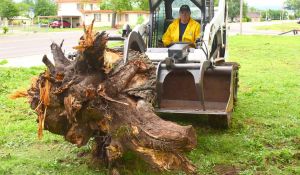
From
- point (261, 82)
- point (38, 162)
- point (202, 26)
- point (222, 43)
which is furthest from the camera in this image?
point (261, 82)

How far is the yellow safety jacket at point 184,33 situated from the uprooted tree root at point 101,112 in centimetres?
314

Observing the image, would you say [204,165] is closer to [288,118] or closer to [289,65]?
[288,118]

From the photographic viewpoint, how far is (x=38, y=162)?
6230mm

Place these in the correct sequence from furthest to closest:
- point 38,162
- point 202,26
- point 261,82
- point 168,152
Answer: point 261,82
point 202,26
point 38,162
point 168,152

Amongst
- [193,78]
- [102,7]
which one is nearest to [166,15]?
[193,78]

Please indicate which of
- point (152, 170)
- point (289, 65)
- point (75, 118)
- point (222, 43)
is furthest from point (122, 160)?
point (289, 65)

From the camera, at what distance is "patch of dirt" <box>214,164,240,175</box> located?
6016 millimetres

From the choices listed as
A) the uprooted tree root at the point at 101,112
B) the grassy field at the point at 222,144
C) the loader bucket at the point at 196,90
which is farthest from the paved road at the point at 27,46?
the uprooted tree root at the point at 101,112

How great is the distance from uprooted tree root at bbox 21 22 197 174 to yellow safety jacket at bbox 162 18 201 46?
3.14 m

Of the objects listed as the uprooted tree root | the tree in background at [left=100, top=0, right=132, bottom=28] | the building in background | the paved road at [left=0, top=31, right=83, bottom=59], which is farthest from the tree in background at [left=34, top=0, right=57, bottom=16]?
the uprooted tree root

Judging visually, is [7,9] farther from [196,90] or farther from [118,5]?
[196,90]

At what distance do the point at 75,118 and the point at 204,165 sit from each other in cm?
175

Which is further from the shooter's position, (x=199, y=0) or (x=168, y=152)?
(x=199, y=0)

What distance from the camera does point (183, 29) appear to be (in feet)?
29.5
